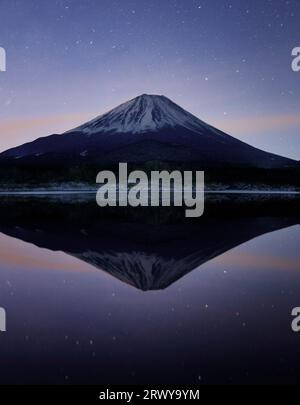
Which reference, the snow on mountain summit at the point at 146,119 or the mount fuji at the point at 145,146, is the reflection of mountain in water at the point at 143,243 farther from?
the snow on mountain summit at the point at 146,119

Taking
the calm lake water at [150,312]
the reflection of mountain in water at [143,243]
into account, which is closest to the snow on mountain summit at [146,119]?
the reflection of mountain in water at [143,243]

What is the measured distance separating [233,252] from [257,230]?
5.38 m

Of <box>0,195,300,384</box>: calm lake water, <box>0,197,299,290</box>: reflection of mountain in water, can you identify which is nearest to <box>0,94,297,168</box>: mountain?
<box>0,197,299,290</box>: reflection of mountain in water

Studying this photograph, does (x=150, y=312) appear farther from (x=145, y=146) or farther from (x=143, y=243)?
(x=145, y=146)

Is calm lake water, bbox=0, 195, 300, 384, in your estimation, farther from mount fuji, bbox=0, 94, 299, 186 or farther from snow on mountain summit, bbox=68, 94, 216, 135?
snow on mountain summit, bbox=68, 94, 216, 135

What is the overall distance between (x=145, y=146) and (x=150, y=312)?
5899 inches

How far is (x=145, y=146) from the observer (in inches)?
6127

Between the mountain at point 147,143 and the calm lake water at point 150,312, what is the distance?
119014 mm

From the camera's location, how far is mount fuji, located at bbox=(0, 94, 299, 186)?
5408 inches

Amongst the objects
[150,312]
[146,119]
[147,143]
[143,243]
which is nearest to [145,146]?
[147,143]
